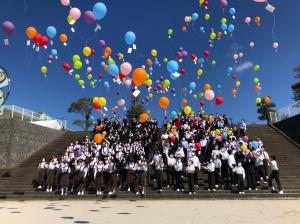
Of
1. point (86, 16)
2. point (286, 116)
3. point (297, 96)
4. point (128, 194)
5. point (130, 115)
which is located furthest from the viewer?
point (130, 115)

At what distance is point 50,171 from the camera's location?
44.1ft

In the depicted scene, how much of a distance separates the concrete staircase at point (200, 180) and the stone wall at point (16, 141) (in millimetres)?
443

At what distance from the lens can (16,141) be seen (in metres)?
17.2

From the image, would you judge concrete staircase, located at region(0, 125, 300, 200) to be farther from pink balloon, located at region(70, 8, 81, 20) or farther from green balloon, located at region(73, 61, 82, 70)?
pink balloon, located at region(70, 8, 81, 20)

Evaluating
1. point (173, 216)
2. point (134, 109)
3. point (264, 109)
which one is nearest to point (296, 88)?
point (264, 109)

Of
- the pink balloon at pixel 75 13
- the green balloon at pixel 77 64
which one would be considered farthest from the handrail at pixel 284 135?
the pink balloon at pixel 75 13

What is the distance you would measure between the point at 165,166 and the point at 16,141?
918 centimetres

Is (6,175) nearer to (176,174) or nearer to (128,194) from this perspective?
(128,194)

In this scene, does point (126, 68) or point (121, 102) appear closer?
point (126, 68)

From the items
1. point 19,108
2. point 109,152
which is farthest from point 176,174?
point 19,108

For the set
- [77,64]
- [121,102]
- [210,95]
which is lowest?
[210,95]

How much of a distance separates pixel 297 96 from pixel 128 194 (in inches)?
982

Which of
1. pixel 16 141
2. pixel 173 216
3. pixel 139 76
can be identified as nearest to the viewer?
pixel 173 216

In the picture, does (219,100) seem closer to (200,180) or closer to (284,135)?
(200,180)
